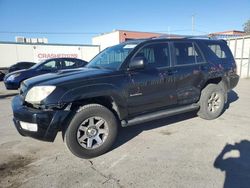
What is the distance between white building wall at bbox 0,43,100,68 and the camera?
19.3 m

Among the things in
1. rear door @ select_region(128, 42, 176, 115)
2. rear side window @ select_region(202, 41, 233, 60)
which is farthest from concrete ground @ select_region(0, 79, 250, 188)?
rear side window @ select_region(202, 41, 233, 60)

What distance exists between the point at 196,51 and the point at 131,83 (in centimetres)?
209

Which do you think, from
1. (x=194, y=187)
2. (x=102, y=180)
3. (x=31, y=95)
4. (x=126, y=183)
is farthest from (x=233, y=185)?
(x=31, y=95)

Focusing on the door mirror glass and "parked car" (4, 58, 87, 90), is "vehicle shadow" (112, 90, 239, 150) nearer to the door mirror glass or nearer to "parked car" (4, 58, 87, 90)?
the door mirror glass

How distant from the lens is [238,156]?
347 centimetres

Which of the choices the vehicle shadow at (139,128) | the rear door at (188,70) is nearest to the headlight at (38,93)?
the vehicle shadow at (139,128)

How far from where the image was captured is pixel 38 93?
3320mm

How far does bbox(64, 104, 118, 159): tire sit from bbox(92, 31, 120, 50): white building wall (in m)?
28.3

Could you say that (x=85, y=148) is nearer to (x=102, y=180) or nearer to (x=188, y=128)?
(x=102, y=180)

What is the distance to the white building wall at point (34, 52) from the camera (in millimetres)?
19312

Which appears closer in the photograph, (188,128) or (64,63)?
(188,128)

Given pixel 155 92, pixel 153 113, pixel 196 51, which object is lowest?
pixel 153 113

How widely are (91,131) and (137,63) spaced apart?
1398 mm

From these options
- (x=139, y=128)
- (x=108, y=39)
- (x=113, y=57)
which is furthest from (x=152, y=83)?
(x=108, y=39)
